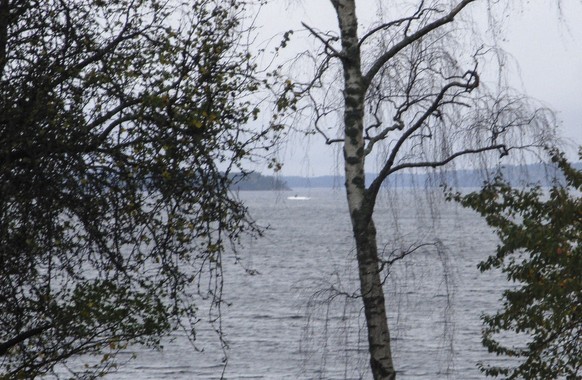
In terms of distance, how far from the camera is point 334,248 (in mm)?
100250

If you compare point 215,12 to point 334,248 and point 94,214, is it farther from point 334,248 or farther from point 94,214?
point 334,248

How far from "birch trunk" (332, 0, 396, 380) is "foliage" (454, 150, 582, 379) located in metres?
1.81

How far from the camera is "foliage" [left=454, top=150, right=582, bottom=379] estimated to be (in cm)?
1045

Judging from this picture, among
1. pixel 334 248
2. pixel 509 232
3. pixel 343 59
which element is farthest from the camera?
pixel 334 248

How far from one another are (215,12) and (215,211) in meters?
1.96

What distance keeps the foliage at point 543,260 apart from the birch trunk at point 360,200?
1814 mm

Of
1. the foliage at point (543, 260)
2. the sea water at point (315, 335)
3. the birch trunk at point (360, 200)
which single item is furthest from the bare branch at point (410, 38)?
the foliage at point (543, 260)

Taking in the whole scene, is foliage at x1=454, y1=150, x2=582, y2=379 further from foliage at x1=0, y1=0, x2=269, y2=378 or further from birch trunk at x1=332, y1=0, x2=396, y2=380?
foliage at x1=0, y1=0, x2=269, y2=378

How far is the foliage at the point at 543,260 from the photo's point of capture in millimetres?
10445

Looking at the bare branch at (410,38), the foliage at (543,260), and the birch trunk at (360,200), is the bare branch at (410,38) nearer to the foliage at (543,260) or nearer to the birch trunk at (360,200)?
the birch trunk at (360,200)

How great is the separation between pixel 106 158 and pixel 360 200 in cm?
291

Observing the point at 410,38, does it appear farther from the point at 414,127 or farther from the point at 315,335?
the point at 315,335

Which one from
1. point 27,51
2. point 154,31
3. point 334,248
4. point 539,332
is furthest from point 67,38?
point 334,248

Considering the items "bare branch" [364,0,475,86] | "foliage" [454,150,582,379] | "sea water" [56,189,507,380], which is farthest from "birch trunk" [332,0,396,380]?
"foliage" [454,150,582,379]
